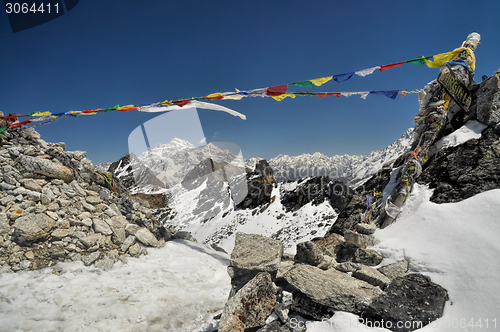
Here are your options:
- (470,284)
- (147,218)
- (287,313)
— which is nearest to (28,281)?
(147,218)

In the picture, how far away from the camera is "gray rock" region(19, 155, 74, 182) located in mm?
7918

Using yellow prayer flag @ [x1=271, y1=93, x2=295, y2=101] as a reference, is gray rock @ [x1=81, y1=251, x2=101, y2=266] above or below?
below

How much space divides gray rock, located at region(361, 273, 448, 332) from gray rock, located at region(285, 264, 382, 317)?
0.17 m

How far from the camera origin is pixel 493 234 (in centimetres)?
456

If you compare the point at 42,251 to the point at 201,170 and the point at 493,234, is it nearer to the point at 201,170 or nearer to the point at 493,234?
the point at 493,234

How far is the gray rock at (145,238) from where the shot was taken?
8.35 meters

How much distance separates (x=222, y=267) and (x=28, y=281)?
549cm

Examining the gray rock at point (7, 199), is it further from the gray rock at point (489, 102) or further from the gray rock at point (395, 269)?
the gray rock at point (489, 102)

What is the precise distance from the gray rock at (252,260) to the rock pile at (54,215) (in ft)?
14.5

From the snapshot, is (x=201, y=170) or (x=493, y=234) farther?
(x=201, y=170)

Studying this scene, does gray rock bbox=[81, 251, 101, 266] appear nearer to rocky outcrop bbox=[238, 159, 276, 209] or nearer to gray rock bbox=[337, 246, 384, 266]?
gray rock bbox=[337, 246, 384, 266]

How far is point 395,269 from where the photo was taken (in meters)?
4.97

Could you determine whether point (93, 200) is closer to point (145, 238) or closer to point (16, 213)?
point (16, 213)

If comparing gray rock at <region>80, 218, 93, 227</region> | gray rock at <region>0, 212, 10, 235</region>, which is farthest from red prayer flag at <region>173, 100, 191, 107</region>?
gray rock at <region>0, 212, 10, 235</region>
